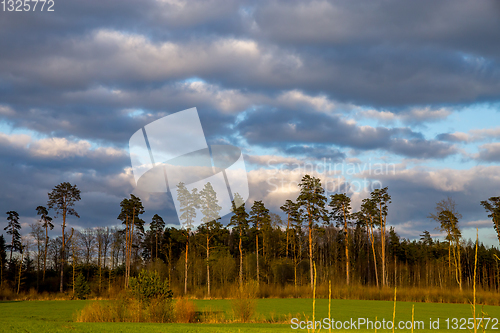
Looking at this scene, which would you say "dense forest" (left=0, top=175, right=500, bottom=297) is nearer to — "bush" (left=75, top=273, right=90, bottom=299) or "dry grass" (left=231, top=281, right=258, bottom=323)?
"bush" (left=75, top=273, right=90, bottom=299)

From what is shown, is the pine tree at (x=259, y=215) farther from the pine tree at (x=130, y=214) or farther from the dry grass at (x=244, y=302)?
the dry grass at (x=244, y=302)

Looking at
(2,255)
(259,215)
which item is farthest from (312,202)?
(2,255)

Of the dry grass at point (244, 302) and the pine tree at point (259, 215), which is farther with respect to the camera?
the pine tree at point (259, 215)

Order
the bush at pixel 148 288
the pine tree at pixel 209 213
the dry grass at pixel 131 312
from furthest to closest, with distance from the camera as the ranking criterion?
the pine tree at pixel 209 213 → the bush at pixel 148 288 → the dry grass at pixel 131 312

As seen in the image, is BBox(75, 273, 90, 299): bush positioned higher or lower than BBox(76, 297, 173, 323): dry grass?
lower

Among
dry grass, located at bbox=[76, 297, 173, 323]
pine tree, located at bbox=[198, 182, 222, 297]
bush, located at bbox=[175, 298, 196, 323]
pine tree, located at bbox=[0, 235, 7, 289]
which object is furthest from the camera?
pine tree, located at bbox=[0, 235, 7, 289]

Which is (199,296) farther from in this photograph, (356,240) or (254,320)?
(356,240)

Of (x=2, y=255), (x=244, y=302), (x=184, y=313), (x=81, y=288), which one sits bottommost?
(x=81, y=288)

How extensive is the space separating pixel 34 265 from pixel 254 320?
209 feet

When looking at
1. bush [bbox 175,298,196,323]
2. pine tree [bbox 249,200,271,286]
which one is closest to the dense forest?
pine tree [bbox 249,200,271,286]

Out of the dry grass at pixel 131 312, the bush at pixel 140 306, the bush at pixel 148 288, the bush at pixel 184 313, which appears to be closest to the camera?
the dry grass at pixel 131 312

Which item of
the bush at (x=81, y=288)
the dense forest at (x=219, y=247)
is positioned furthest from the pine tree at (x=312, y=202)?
the bush at (x=81, y=288)

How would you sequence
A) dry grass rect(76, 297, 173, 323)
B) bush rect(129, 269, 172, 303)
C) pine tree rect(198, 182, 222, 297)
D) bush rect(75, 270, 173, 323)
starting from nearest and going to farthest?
dry grass rect(76, 297, 173, 323) < bush rect(75, 270, 173, 323) < bush rect(129, 269, 172, 303) < pine tree rect(198, 182, 222, 297)

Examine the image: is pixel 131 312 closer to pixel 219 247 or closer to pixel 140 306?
pixel 140 306
